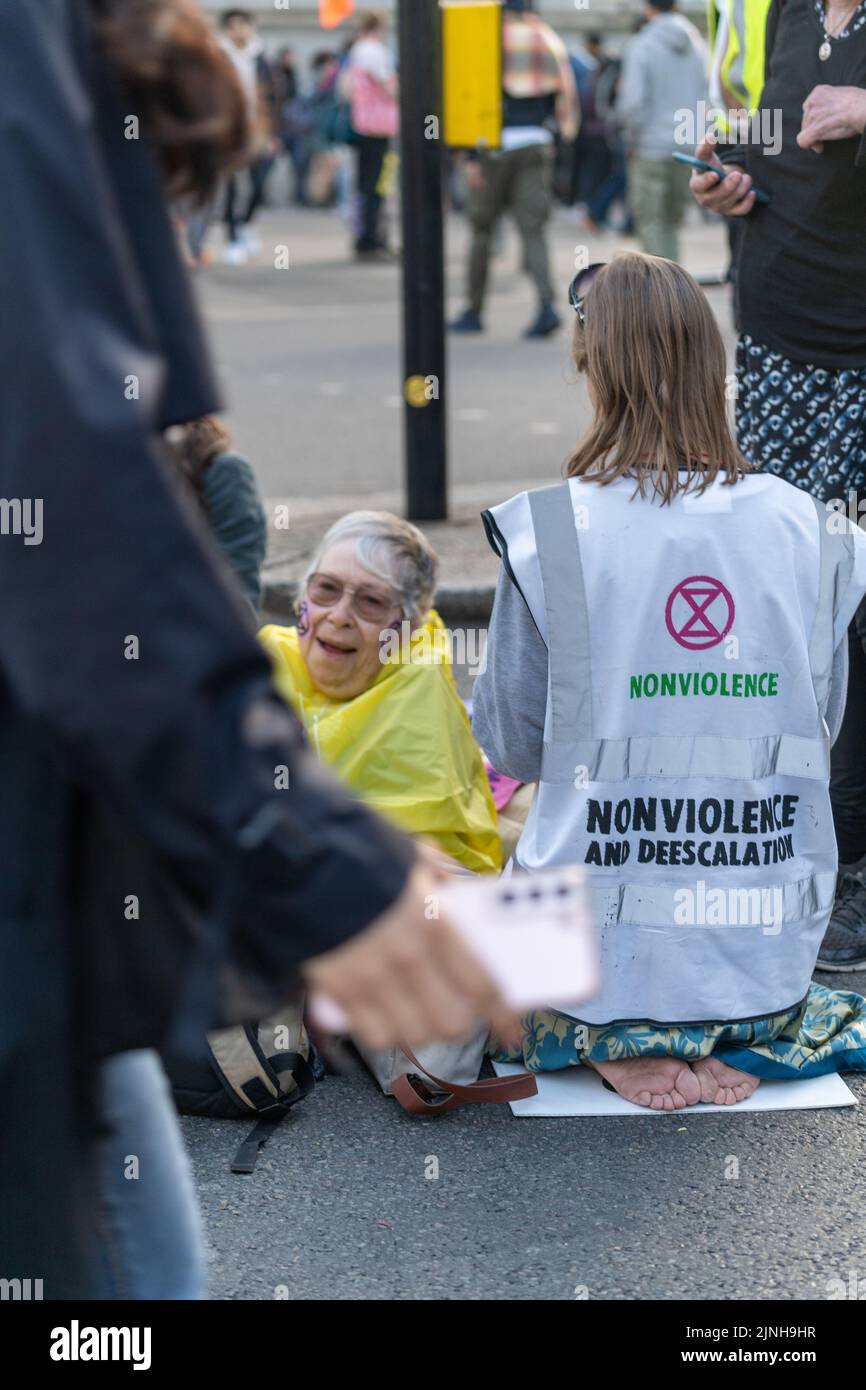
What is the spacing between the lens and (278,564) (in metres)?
6.05

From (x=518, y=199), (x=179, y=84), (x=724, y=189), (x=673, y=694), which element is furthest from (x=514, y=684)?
(x=518, y=199)

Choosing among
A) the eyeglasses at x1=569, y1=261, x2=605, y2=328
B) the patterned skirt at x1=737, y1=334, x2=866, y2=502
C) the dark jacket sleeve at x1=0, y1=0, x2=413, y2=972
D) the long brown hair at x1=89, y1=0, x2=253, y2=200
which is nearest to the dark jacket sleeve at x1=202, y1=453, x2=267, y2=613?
the patterned skirt at x1=737, y1=334, x2=866, y2=502

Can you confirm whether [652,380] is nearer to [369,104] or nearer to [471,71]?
[471,71]

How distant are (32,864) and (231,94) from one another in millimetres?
516

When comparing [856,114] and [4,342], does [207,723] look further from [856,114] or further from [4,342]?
[856,114]

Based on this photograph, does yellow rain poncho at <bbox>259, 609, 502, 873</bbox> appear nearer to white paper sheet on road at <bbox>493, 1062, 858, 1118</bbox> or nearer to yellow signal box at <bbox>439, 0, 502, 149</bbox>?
white paper sheet on road at <bbox>493, 1062, 858, 1118</bbox>

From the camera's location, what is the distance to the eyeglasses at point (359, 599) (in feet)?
11.6

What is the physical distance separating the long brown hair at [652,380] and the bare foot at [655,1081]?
3.20 ft

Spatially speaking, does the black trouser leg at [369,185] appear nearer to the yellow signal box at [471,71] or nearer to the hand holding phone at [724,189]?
the yellow signal box at [471,71]

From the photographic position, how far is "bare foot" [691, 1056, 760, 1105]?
124 inches

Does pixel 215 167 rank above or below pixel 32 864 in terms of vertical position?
above
